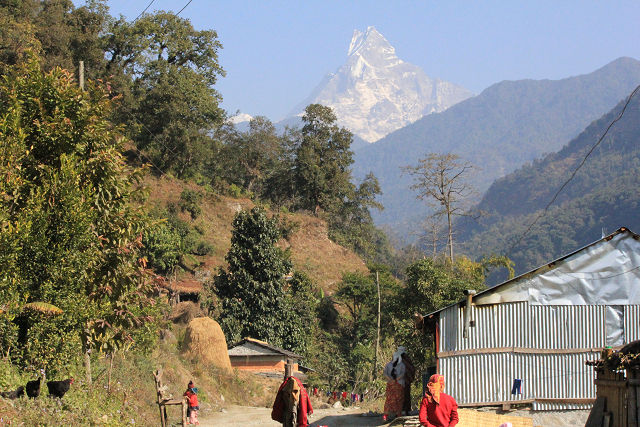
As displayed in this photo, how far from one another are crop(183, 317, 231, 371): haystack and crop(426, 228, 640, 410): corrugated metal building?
11.4 metres

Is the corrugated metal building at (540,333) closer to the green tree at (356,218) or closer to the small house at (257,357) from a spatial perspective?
the small house at (257,357)

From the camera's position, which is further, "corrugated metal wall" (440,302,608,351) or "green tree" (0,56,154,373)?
"corrugated metal wall" (440,302,608,351)

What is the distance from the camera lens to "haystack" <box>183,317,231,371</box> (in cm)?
2358

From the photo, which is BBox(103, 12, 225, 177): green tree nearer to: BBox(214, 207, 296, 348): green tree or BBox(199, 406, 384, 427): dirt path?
BBox(214, 207, 296, 348): green tree

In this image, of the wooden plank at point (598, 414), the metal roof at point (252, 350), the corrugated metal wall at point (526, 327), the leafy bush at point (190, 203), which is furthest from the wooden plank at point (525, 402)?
the leafy bush at point (190, 203)

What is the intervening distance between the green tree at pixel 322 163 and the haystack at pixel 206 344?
1033 inches

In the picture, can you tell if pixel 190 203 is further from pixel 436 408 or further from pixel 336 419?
pixel 436 408

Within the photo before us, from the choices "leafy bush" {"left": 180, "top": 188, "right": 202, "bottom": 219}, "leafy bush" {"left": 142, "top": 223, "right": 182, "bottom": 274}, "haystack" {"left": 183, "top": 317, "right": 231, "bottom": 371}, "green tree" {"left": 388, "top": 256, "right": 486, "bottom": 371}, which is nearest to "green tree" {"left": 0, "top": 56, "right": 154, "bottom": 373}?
"haystack" {"left": 183, "top": 317, "right": 231, "bottom": 371}

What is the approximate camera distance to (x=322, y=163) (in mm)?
50812

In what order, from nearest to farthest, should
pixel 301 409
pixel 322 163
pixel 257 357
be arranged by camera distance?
pixel 301 409 < pixel 257 357 < pixel 322 163

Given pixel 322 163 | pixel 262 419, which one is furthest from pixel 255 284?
pixel 322 163

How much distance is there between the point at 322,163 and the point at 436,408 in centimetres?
4256

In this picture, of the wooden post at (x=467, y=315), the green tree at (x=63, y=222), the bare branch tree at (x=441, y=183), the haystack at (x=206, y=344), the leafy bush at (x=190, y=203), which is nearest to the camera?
the green tree at (x=63, y=222)

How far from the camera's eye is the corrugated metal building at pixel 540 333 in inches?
542
